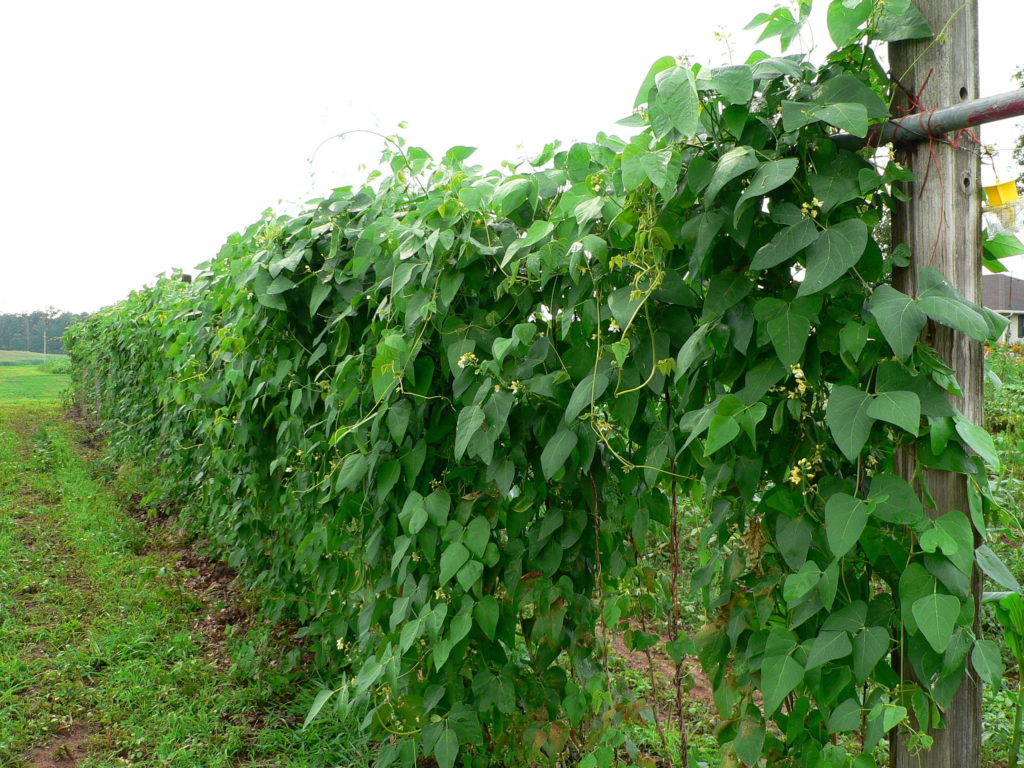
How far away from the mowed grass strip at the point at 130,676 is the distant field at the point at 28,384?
13231 mm

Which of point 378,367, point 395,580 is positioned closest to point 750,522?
point 378,367

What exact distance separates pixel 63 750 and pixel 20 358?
1293 inches

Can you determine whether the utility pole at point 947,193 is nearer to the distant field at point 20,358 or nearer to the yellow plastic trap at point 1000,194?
the yellow plastic trap at point 1000,194

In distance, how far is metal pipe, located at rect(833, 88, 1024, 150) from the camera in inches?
44.4

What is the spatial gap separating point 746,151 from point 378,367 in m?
1.05

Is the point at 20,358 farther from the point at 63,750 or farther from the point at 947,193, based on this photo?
the point at 947,193

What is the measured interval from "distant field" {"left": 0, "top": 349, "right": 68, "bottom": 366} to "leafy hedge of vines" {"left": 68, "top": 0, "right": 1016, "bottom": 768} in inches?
1099

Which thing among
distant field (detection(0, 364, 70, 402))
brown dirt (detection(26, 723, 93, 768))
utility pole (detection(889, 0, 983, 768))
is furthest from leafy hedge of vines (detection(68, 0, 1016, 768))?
distant field (detection(0, 364, 70, 402))

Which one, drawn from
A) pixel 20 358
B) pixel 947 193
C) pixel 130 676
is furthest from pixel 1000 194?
pixel 20 358

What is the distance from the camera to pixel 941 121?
3.91 ft

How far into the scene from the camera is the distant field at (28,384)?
18.7 meters

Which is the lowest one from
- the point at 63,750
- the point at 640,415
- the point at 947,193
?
the point at 63,750

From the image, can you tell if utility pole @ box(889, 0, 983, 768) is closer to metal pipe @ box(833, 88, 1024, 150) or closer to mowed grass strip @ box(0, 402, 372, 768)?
metal pipe @ box(833, 88, 1024, 150)

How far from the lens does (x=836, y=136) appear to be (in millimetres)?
1252
